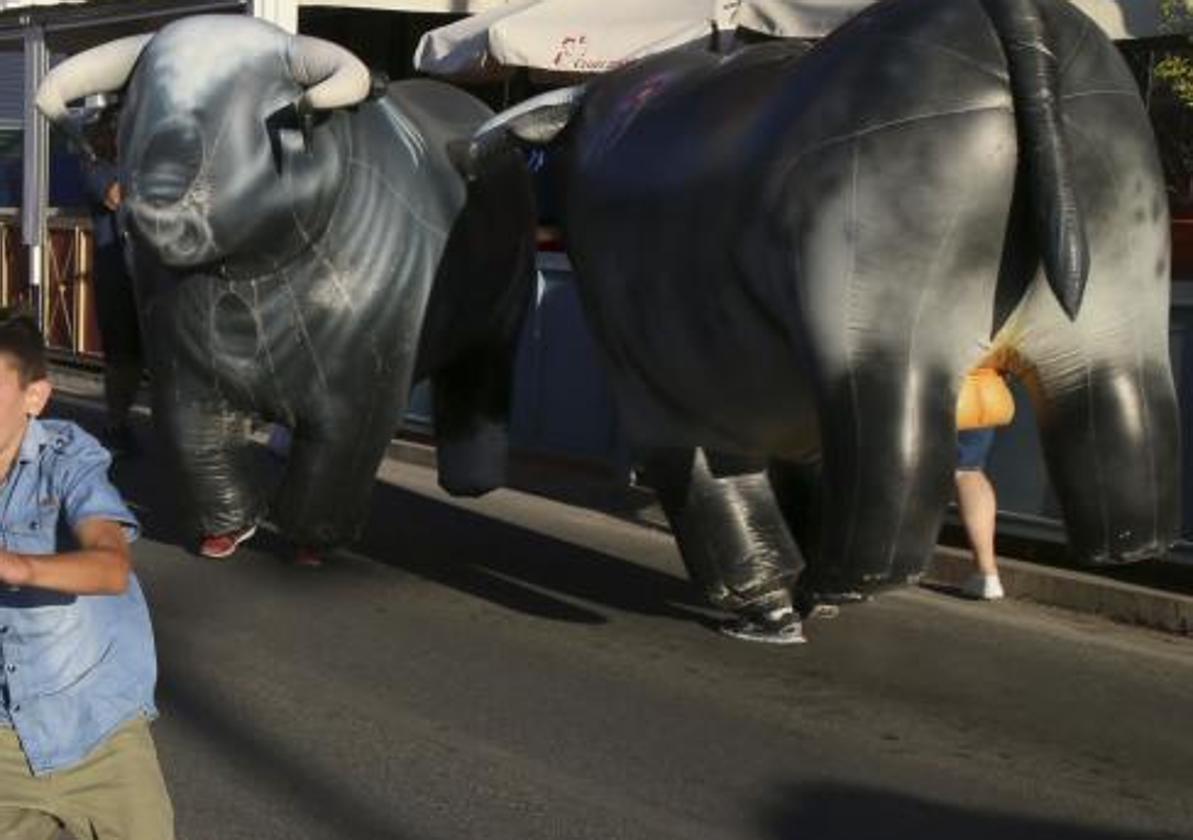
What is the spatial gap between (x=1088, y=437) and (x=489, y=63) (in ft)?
27.5

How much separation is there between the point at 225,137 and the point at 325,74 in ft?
1.39

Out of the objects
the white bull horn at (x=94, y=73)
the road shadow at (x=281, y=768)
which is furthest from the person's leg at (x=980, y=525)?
the white bull horn at (x=94, y=73)

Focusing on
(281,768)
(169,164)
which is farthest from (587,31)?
(281,768)

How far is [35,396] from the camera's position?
135 inches

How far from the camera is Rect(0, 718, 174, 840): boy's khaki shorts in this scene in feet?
11.2

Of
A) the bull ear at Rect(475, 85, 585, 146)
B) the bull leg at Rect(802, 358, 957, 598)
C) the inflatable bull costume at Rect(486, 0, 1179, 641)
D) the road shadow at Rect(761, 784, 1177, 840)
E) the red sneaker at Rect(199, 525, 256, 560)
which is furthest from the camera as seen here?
the red sneaker at Rect(199, 525, 256, 560)

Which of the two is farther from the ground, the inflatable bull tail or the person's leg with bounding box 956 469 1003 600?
the inflatable bull tail

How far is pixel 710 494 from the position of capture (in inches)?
271

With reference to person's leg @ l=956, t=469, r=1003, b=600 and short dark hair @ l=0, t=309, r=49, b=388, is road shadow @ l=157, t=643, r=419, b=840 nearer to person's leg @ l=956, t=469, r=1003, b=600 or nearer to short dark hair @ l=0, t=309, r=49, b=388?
short dark hair @ l=0, t=309, r=49, b=388

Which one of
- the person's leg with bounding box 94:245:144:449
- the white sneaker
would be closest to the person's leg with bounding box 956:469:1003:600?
the white sneaker

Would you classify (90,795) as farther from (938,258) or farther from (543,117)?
(543,117)

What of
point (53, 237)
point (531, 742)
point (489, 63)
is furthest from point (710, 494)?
point (53, 237)

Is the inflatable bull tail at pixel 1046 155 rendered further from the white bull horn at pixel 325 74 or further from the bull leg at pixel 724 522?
the white bull horn at pixel 325 74

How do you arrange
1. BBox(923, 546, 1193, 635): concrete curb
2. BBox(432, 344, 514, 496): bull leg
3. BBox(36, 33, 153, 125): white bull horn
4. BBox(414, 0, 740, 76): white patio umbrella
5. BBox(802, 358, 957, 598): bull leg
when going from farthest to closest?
1. BBox(414, 0, 740, 76): white patio umbrella
2. BBox(923, 546, 1193, 635): concrete curb
3. BBox(432, 344, 514, 496): bull leg
4. BBox(36, 33, 153, 125): white bull horn
5. BBox(802, 358, 957, 598): bull leg
